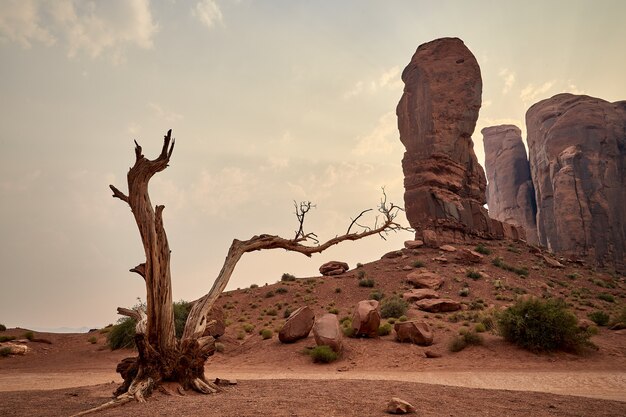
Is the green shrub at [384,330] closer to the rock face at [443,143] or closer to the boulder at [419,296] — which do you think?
the boulder at [419,296]

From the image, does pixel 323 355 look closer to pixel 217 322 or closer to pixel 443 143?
pixel 217 322

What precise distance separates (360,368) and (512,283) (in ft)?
76.0

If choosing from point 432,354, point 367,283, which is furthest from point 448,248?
point 432,354

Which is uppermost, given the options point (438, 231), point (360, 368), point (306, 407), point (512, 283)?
point (438, 231)

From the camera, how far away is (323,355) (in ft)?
47.5

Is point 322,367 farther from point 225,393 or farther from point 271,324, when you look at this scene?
point 271,324

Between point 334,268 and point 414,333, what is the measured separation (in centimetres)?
2213

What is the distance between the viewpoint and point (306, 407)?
6047 millimetres

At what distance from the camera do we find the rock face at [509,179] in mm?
68506

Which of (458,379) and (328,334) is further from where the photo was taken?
(328,334)

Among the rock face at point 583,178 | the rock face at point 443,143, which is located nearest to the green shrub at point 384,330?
the rock face at point 443,143

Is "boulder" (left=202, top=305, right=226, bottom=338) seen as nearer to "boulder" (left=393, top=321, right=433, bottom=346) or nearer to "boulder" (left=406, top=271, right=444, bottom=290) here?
"boulder" (left=393, top=321, right=433, bottom=346)

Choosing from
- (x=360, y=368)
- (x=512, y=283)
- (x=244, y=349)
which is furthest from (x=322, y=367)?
(x=512, y=283)

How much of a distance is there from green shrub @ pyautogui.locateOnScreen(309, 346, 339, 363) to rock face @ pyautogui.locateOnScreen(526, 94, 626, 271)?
2079 inches
